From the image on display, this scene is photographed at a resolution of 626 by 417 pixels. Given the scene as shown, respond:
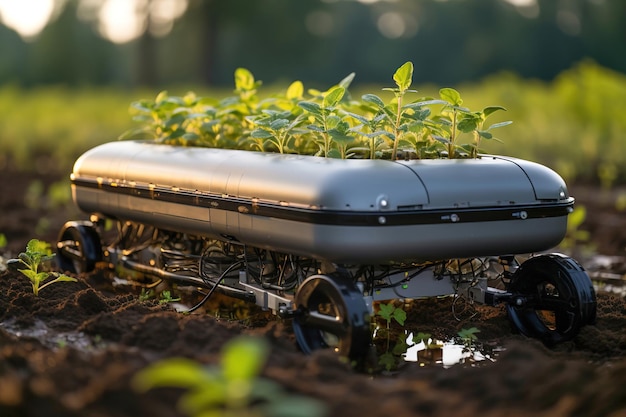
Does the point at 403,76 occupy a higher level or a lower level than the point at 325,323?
higher

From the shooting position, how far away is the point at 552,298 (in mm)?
5219

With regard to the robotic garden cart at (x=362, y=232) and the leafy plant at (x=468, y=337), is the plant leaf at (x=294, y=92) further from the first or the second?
the leafy plant at (x=468, y=337)

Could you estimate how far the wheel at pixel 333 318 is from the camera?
14.9ft

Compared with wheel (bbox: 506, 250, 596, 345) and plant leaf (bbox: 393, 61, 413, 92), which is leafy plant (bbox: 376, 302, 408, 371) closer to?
wheel (bbox: 506, 250, 596, 345)

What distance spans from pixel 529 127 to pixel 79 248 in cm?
1076

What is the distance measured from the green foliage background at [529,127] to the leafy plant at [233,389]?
10121mm

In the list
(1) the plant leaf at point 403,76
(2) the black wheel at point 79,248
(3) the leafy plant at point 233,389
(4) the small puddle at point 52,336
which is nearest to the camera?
(3) the leafy plant at point 233,389

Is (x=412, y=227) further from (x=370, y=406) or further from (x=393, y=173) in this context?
(x=370, y=406)

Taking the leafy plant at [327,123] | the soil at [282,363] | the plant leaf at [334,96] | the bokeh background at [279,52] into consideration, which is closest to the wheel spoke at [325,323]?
the soil at [282,363]

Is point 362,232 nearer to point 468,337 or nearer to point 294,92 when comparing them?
point 468,337

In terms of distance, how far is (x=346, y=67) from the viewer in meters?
47.0

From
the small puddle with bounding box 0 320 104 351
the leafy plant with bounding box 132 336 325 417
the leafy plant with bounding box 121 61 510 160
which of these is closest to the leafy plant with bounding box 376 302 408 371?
the leafy plant with bounding box 121 61 510 160

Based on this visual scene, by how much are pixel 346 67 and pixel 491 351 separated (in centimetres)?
4258

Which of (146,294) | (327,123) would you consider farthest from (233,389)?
(146,294)
